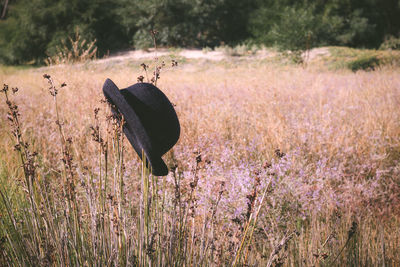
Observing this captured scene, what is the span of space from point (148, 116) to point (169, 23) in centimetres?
2482

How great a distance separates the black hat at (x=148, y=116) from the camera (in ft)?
3.54

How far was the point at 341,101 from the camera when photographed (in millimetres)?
4906

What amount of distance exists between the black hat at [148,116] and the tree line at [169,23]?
13.1 meters

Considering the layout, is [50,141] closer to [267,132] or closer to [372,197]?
[267,132]

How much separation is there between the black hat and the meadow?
0.29ft

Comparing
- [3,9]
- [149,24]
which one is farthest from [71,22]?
[3,9]

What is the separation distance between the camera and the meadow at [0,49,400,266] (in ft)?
3.57

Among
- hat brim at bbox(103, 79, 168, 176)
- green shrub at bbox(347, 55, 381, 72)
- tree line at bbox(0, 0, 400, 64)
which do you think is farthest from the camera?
tree line at bbox(0, 0, 400, 64)

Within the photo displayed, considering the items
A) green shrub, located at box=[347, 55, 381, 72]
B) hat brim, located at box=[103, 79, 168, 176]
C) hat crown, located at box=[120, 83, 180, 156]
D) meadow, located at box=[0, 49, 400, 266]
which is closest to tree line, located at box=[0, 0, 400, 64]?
green shrub, located at box=[347, 55, 381, 72]

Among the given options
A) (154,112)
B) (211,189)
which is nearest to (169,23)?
(211,189)

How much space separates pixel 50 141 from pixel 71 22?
69.8 ft

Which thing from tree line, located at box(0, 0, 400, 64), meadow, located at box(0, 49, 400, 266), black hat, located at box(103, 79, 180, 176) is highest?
tree line, located at box(0, 0, 400, 64)

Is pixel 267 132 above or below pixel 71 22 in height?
below

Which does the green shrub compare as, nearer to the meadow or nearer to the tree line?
the tree line
